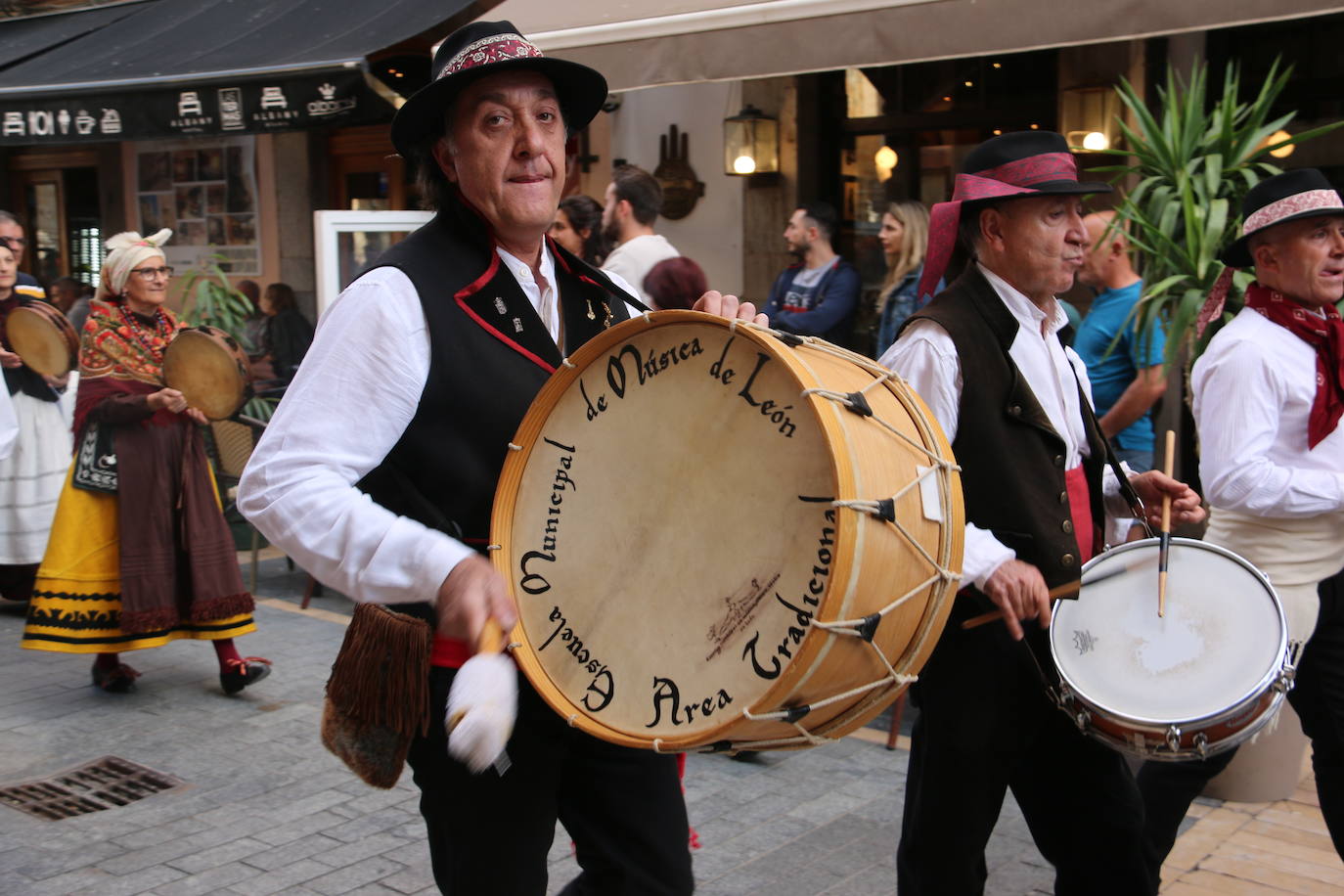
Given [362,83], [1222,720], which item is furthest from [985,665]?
[362,83]

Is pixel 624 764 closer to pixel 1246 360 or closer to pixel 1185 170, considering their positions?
pixel 1246 360

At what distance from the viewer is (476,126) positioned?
223 cm

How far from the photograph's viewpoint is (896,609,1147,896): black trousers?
2.65 metres

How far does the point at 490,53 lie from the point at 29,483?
578cm

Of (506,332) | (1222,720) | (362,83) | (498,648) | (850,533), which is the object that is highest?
(362,83)

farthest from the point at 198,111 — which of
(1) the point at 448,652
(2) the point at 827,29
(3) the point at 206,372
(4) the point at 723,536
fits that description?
(4) the point at 723,536

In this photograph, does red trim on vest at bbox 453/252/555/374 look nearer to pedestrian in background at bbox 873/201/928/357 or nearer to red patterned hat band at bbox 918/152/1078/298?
red patterned hat band at bbox 918/152/1078/298

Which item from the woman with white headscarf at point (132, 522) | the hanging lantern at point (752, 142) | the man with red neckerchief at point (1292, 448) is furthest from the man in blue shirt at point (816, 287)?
the man with red neckerchief at point (1292, 448)

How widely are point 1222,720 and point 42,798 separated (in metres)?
3.68

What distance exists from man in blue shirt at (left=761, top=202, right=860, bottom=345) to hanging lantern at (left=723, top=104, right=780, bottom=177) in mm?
1818

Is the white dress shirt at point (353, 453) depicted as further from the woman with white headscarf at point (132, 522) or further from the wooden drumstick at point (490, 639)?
the woman with white headscarf at point (132, 522)

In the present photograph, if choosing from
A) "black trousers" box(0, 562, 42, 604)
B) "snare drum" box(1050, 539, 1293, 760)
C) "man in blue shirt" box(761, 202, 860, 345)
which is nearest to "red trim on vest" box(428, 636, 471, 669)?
"snare drum" box(1050, 539, 1293, 760)

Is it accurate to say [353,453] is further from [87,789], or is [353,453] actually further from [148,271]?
[148,271]

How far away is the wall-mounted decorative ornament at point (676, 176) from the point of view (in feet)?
29.0
